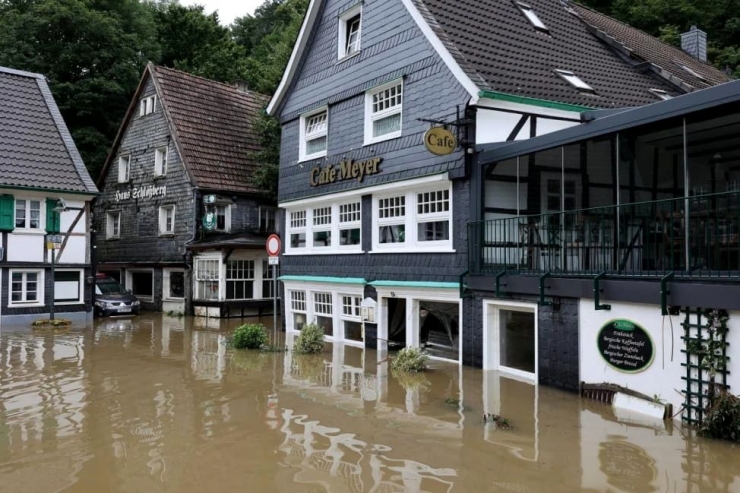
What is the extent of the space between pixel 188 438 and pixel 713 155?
12.7 meters

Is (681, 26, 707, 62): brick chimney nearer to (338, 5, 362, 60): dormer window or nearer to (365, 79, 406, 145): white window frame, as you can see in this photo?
(338, 5, 362, 60): dormer window

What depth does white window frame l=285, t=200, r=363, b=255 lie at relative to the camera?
1733 cm

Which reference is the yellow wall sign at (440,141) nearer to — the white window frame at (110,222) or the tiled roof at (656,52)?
the tiled roof at (656,52)

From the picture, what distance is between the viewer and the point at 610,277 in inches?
388

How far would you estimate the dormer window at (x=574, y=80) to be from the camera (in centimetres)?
1527

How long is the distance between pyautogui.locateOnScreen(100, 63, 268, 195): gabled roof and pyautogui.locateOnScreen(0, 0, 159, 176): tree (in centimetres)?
783

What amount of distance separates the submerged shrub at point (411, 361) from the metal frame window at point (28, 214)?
54.5 feet

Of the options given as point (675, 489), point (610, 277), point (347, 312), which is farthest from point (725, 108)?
point (347, 312)

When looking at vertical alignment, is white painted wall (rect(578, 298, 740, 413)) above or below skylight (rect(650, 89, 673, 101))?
below

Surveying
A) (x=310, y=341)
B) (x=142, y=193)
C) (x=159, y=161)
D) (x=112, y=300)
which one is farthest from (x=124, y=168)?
(x=310, y=341)

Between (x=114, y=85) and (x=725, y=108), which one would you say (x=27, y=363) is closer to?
(x=725, y=108)

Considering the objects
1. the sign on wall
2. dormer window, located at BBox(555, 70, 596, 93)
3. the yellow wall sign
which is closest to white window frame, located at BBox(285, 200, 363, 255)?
the yellow wall sign

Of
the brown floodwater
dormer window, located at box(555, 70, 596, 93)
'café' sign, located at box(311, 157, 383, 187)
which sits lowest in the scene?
the brown floodwater

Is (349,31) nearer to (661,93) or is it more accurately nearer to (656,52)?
(661,93)
